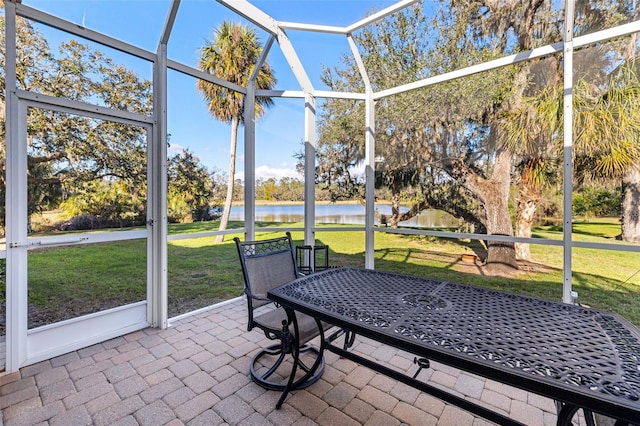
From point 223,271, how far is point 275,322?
215 cm

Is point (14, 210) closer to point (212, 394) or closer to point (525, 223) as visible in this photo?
point (212, 394)

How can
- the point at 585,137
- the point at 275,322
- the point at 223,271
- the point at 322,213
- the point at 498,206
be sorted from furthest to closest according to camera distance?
A: the point at 322,213
the point at 223,271
the point at 498,206
the point at 585,137
the point at 275,322

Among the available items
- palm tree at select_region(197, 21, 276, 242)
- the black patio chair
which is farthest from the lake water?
the black patio chair

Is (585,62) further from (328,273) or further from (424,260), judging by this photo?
(328,273)

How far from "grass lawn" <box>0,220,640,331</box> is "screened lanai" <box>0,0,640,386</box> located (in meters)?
0.02

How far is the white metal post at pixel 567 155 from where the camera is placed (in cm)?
284

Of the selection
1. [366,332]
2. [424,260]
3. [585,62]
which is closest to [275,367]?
[366,332]

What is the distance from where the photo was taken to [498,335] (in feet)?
4.55

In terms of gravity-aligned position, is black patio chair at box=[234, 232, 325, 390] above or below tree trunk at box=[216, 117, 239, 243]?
below

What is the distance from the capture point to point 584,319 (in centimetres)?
156

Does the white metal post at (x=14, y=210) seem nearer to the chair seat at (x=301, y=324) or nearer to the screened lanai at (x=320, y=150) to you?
the screened lanai at (x=320, y=150)

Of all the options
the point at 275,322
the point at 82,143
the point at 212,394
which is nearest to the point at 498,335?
the point at 275,322

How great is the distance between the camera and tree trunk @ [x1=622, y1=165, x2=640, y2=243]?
267cm

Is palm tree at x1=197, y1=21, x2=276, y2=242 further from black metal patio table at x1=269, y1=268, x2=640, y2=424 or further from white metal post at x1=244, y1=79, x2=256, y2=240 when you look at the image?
black metal patio table at x1=269, y1=268, x2=640, y2=424
